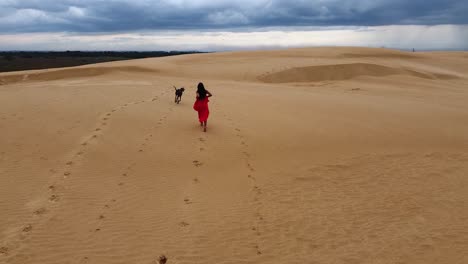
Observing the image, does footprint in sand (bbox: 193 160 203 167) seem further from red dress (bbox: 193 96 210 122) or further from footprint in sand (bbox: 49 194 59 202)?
footprint in sand (bbox: 49 194 59 202)

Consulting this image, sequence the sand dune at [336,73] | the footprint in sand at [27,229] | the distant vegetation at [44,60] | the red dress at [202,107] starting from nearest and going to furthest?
the footprint in sand at [27,229] → the red dress at [202,107] → the sand dune at [336,73] → the distant vegetation at [44,60]

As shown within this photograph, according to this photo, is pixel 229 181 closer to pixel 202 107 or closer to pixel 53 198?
Answer: pixel 53 198

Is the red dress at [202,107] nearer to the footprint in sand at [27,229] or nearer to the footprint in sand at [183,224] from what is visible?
the footprint in sand at [183,224]

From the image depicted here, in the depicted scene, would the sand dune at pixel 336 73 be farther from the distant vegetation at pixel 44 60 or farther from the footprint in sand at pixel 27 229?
the distant vegetation at pixel 44 60

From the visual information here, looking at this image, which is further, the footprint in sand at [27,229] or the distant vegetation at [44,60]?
the distant vegetation at [44,60]

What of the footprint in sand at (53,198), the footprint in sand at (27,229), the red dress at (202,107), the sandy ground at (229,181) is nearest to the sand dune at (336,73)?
the sandy ground at (229,181)

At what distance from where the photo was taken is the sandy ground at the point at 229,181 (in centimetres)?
521

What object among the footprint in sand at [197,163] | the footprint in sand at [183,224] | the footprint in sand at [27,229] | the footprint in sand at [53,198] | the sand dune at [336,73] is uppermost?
the sand dune at [336,73]

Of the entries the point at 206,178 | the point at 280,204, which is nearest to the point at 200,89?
the point at 206,178

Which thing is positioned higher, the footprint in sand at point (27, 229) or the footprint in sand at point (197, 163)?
the footprint in sand at point (197, 163)

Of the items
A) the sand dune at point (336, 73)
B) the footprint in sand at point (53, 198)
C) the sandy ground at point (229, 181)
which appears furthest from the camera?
the sand dune at point (336, 73)

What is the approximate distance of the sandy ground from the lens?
17.1ft

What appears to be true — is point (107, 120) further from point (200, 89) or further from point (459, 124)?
point (459, 124)

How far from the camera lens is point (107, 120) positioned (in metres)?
10.5
